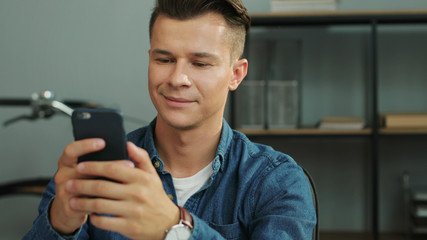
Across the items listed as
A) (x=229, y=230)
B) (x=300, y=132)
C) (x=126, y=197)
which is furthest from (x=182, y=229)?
(x=300, y=132)

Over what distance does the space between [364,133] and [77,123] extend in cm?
163

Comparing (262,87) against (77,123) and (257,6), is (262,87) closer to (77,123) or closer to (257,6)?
(257,6)

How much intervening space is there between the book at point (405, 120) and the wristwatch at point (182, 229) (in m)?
1.58

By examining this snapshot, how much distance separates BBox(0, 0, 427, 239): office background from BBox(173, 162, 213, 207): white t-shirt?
1.46m

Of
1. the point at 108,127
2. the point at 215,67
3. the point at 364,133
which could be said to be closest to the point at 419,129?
the point at 364,133

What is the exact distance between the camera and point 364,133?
7.00 ft

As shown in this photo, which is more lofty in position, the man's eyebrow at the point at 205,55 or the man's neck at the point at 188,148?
the man's eyebrow at the point at 205,55

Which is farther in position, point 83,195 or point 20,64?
point 20,64

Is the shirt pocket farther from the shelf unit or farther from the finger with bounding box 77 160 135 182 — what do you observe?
the shelf unit

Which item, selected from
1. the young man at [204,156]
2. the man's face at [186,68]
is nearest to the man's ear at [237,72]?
the young man at [204,156]

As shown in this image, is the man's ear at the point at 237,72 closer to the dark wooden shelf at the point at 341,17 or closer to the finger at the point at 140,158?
the finger at the point at 140,158

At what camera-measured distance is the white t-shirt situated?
1.08 meters

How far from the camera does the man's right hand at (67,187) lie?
2.44 ft

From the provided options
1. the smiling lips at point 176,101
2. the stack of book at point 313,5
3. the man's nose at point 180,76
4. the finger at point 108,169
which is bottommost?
the finger at point 108,169
